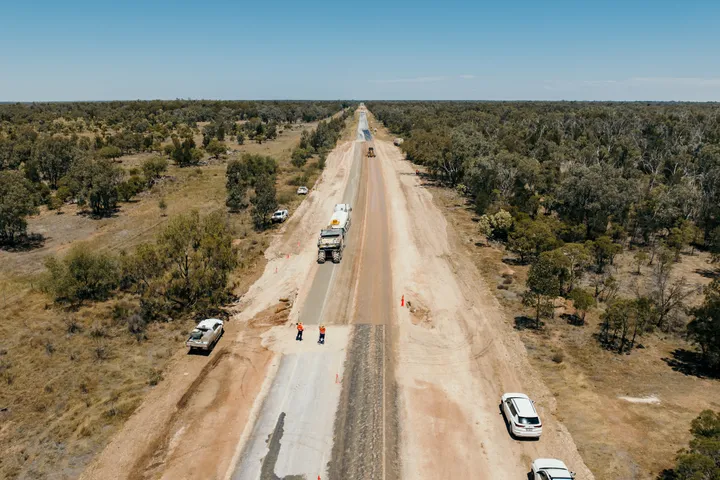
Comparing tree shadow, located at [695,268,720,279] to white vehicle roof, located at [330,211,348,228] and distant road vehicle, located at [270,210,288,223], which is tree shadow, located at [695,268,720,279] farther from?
distant road vehicle, located at [270,210,288,223]

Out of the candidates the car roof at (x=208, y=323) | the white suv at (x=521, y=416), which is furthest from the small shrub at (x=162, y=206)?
the white suv at (x=521, y=416)

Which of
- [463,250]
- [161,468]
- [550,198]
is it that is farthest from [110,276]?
[550,198]

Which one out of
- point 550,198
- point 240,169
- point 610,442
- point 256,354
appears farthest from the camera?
point 240,169

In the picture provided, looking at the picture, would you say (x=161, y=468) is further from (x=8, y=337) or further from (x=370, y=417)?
(x=8, y=337)

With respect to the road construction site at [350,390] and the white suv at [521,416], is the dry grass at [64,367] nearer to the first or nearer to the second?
the road construction site at [350,390]

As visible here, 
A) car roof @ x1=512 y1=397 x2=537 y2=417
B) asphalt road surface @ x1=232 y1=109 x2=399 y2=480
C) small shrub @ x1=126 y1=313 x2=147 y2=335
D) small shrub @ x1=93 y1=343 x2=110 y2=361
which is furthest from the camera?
small shrub @ x1=126 y1=313 x2=147 y2=335

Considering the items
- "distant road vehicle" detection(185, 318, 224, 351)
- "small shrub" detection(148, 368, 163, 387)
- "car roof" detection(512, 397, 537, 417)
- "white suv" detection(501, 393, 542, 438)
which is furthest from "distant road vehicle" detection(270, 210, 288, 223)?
"car roof" detection(512, 397, 537, 417)
